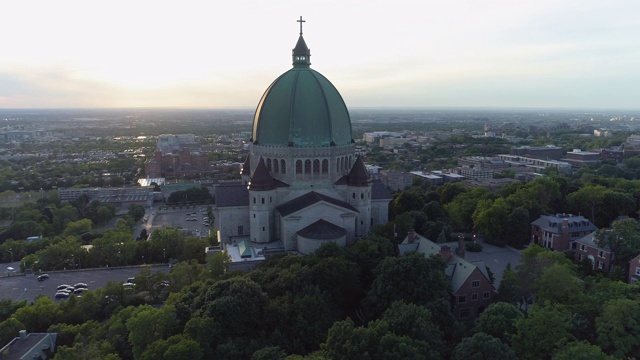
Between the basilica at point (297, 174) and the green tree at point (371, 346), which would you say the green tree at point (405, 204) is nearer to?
the basilica at point (297, 174)

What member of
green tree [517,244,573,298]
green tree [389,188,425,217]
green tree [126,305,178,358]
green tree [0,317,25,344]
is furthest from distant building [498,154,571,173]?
green tree [0,317,25,344]

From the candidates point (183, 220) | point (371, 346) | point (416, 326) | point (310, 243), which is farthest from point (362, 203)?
point (183, 220)

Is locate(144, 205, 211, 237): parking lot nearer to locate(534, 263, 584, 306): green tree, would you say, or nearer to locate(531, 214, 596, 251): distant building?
locate(531, 214, 596, 251): distant building

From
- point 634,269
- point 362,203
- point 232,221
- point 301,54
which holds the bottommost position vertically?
point 634,269

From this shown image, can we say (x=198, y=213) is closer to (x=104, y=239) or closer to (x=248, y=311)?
(x=104, y=239)

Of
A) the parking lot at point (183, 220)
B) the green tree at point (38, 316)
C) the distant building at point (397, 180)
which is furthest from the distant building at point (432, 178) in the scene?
the green tree at point (38, 316)

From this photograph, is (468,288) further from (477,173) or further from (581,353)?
(477,173)

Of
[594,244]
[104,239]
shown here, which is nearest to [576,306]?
[594,244]
